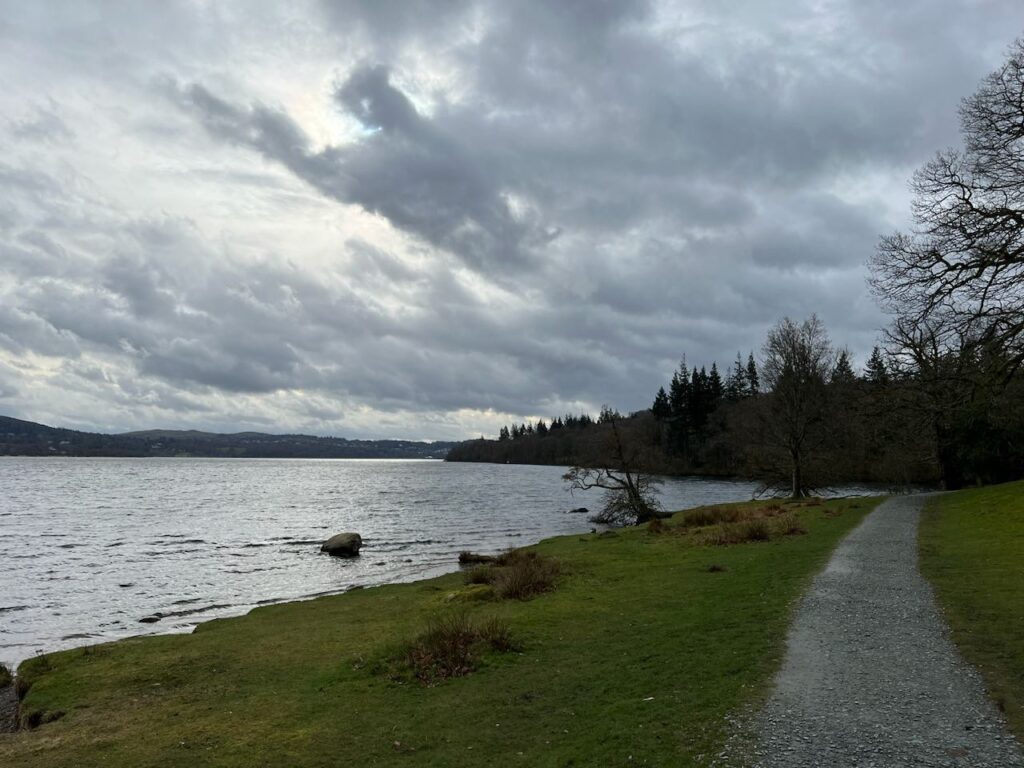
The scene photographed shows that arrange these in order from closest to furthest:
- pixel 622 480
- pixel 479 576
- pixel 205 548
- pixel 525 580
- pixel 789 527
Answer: pixel 525 580, pixel 479 576, pixel 789 527, pixel 205 548, pixel 622 480

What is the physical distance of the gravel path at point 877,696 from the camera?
21.1 ft

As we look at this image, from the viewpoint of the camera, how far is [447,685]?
10.5m

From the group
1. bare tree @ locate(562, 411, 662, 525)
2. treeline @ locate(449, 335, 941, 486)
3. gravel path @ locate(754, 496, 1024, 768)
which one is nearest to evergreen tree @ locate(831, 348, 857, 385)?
treeline @ locate(449, 335, 941, 486)

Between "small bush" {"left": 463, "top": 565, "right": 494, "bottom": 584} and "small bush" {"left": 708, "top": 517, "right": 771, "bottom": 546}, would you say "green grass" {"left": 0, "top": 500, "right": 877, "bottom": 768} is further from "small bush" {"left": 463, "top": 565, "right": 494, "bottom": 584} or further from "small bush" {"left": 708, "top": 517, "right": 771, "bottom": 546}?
"small bush" {"left": 708, "top": 517, "right": 771, "bottom": 546}

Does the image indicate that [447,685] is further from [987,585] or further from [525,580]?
[987,585]

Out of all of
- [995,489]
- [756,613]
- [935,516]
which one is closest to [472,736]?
[756,613]

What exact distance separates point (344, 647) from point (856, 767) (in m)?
11.0

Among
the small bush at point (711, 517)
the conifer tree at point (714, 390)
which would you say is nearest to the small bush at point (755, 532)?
the small bush at point (711, 517)

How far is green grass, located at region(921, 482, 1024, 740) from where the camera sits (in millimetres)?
8445

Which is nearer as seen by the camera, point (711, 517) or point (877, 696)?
point (877, 696)

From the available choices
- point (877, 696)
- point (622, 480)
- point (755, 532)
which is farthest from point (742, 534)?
point (622, 480)

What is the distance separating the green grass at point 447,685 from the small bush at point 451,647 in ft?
0.61

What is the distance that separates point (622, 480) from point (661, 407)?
278 ft

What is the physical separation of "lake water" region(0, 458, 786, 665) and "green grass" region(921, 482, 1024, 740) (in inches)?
791
